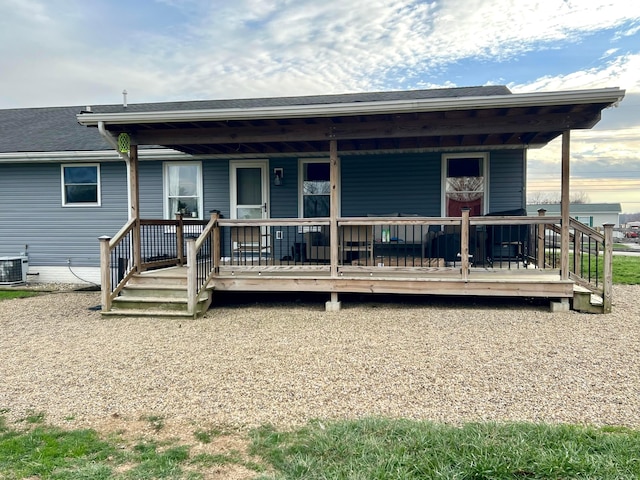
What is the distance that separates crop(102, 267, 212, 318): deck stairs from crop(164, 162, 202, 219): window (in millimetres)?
2788

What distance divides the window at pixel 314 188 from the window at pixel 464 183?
2474mm

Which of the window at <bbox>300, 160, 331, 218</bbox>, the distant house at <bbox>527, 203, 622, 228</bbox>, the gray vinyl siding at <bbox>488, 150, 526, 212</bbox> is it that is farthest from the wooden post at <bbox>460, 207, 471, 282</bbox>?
the distant house at <bbox>527, 203, 622, 228</bbox>

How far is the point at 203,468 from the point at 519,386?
2584mm

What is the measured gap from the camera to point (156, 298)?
21.6 feet

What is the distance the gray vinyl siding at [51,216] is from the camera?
985 cm

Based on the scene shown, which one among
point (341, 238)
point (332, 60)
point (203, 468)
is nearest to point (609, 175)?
point (332, 60)

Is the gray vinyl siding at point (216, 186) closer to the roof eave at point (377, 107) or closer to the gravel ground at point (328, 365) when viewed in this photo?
the roof eave at point (377, 107)

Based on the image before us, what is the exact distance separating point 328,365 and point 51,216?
8.80 metres

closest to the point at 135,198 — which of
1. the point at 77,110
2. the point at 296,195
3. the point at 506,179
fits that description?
the point at 296,195

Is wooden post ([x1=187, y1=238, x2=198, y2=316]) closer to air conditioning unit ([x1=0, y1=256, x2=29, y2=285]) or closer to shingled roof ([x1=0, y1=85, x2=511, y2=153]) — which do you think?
shingled roof ([x1=0, y1=85, x2=511, y2=153])

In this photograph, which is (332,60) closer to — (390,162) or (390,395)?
(390,162)

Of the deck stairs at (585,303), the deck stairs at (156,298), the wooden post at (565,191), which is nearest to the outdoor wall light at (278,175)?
the deck stairs at (156,298)

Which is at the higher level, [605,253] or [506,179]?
[506,179]

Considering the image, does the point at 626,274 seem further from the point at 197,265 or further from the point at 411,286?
the point at 197,265
